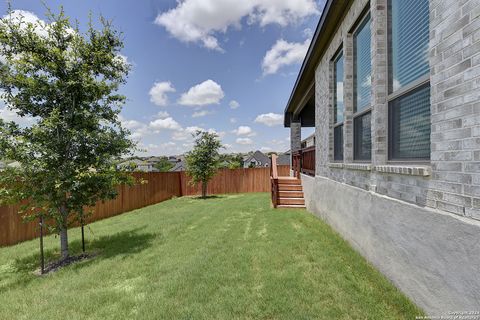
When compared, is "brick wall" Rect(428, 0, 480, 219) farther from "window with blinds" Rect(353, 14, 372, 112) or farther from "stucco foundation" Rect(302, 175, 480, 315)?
"window with blinds" Rect(353, 14, 372, 112)

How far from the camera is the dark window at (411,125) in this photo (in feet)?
9.71

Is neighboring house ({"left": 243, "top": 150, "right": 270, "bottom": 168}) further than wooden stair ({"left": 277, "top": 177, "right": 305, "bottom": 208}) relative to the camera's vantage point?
Yes

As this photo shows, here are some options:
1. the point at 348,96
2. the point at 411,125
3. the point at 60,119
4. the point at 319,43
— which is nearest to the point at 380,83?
the point at 411,125

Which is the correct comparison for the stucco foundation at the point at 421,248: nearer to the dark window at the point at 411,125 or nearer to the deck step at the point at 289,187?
the dark window at the point at 411,125

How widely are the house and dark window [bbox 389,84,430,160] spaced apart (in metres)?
0.01

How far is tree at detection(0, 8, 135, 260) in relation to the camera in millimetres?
5039

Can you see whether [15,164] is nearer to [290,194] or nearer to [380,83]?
[380,83]

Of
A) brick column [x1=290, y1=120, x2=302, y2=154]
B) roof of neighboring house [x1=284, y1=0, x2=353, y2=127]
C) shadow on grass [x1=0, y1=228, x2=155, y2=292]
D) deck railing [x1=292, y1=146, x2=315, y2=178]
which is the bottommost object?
shadow on grass [x1=0, y1=228, x2=155, y2=292]

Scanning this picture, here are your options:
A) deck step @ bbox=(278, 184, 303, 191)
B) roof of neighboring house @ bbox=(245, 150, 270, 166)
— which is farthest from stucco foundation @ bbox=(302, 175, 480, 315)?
roof of neighboring house @ bbox=(245, 150, 270, 166)

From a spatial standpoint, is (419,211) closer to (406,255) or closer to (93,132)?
(406,255)

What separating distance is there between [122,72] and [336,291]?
19.6ft

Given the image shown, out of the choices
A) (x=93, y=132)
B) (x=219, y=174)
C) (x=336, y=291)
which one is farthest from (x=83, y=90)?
(x=219, y=174)

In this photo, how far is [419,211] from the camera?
107 inches

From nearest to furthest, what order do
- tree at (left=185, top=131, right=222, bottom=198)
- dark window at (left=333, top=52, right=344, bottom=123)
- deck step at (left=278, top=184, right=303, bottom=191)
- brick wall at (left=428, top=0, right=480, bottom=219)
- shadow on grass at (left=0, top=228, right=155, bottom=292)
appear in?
brick wall at (left=428, top=0, right=480, bottom=219) → shadow on grass at (left=0, top=228, right=155, bottom=292) → dark window at (left=333, top=52, right=344, bottom=123) → deck step at (left=278, top=184, right=303, bottom=191) → tree at (left=185, top=131, right=222, bottom=198)
